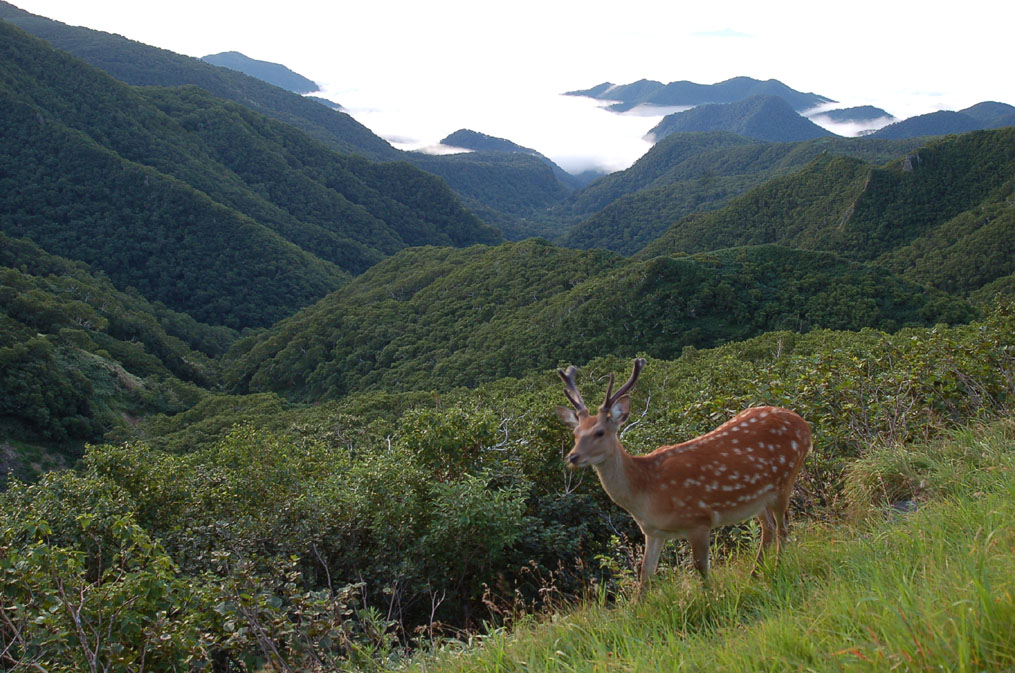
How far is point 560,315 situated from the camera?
6388cm

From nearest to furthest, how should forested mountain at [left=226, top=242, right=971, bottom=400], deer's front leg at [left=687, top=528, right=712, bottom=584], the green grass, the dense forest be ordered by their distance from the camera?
1. the green grass
2. deer's front leg at [left=687, top=528, right=712, bottom=584]
3. the dense forest
4. forested mountain at [left=226, top=242, right=971, bottom=400]

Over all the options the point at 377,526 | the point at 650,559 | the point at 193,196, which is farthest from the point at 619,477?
the point at 193,196

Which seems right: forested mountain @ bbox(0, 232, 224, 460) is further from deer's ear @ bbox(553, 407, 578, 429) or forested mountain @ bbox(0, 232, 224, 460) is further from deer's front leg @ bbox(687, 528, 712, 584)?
deer's front leg @ bbox(687, 528, 712, 584)

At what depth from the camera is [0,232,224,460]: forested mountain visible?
55.4 metres

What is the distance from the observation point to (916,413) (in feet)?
24.1

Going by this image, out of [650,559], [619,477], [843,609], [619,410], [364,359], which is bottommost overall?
[364,359]

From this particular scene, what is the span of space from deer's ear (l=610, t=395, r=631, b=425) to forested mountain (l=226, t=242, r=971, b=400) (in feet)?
164

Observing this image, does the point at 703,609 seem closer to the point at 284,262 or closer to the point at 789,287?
the point at 789,287

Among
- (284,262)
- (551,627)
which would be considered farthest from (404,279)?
(551,627)

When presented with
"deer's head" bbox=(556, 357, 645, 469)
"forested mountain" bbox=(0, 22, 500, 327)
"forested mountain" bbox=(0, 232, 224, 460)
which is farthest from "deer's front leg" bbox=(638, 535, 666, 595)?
"forested mountain" bbox=(0, 22, 500, 327)

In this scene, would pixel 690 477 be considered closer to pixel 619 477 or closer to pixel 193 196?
pixel 619 477

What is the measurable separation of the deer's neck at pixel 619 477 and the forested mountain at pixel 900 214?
84516 millimetres

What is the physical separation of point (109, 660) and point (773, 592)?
4705 mm

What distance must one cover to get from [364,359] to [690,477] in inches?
2847
